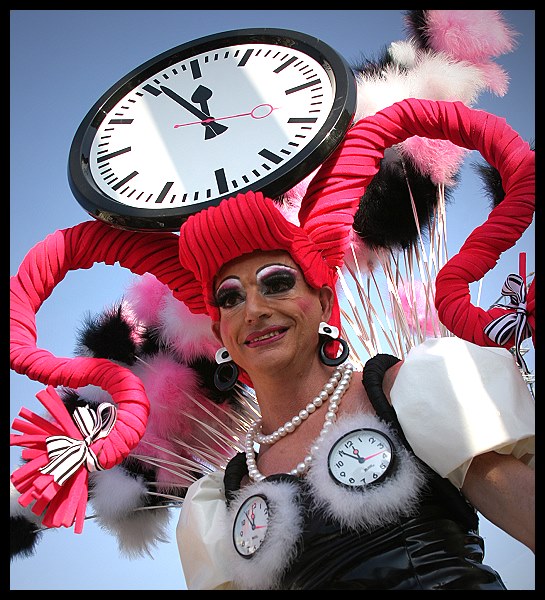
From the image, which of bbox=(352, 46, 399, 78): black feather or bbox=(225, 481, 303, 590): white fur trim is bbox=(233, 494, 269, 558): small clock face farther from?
bbox=(352, 46, 399, 78): black feather

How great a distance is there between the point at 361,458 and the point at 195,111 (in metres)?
1.25

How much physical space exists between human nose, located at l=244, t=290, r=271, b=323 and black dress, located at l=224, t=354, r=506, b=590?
415 mm

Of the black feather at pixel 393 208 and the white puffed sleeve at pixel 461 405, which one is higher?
the black feather at pixel 393 208

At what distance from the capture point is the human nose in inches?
81.5

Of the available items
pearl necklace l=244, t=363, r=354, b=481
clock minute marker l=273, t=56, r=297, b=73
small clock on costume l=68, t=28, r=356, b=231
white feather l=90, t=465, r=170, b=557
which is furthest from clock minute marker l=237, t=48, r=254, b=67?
white feather l=90, t=465, r=170, b=557

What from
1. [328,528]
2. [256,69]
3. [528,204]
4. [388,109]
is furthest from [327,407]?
[256,69]

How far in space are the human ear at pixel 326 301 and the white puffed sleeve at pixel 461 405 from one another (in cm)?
38

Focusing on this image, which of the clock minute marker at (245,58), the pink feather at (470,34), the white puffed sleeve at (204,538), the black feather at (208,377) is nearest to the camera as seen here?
the white puffed sleeve at (204,538)

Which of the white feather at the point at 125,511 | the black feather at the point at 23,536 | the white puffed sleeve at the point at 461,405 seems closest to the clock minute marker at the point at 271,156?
the white puffed sleeve at the point at 461,405

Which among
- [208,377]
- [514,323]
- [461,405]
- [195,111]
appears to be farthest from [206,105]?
[461,405]

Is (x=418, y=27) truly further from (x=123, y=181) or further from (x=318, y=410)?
(x=318, y=410)

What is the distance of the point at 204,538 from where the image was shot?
2.06 m

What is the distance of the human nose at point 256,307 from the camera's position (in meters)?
2.07

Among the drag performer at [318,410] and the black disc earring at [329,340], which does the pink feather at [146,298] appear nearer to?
the drag performer at [318,410]
